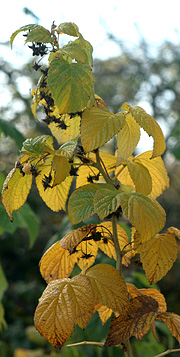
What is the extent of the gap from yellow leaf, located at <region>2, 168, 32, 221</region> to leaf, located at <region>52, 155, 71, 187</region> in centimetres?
7

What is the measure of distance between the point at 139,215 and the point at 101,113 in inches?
6.0

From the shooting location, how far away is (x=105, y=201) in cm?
47

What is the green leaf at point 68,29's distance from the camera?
502 millimetres

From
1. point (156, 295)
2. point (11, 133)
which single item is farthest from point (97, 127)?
point (11, 133)

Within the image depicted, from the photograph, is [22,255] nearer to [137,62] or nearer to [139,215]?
[137,62]

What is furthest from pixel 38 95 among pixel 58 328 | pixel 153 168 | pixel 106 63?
pixel 106 63

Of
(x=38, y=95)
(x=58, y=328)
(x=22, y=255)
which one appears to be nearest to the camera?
(x=58, y=328)

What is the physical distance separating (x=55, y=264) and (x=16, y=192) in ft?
0.43

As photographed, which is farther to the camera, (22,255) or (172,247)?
(22,255)

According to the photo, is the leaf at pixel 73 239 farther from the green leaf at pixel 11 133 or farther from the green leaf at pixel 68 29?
the green leaf at pixel 11 133

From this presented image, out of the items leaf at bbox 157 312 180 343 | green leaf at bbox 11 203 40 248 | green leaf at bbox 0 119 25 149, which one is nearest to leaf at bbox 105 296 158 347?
leaf at bbox 157 312 180 343

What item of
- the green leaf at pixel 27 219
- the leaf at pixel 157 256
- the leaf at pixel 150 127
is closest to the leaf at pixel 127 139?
the leaf at pixel 150 127

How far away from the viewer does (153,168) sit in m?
0.64

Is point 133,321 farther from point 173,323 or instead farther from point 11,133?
point 11,133
